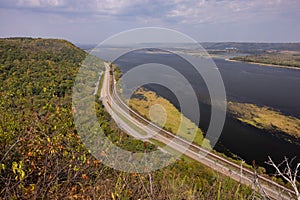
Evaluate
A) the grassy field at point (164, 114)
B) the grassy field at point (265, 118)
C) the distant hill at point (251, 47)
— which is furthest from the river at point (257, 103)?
the distant hill at point (251, 47)

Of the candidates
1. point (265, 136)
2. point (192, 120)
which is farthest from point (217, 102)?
point (265, 136)

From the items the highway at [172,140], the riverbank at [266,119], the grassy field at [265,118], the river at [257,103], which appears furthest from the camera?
the grassy field at [265,118]

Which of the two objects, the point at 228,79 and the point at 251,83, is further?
the point at 228,79

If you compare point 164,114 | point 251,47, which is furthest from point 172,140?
point 251,47

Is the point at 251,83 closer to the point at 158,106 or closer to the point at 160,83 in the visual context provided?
the point at 160,83

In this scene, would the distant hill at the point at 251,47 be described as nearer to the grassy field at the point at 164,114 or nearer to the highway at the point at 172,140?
the grassy field at the point at 164,114

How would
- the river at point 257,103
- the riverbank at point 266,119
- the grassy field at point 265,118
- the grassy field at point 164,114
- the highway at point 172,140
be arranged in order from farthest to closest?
the grassy field at point 265,118, the riverbank at point 266,119, the grassy field at point 164,114, the river at point 257,103, the highway at point 172,140
